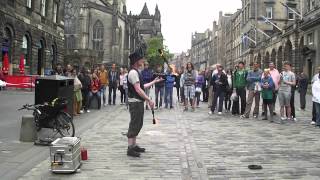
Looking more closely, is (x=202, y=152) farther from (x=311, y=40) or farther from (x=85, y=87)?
(x=311, y=40)

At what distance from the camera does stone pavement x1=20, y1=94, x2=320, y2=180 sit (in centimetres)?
772

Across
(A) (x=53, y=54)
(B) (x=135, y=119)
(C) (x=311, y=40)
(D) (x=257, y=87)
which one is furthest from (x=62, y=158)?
(C) (x=311, y=40)

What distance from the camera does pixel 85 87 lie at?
1853 centimetres

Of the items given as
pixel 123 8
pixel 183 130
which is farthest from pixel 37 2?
pixel 123 8

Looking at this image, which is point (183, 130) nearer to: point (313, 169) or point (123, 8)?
point (313, 169)

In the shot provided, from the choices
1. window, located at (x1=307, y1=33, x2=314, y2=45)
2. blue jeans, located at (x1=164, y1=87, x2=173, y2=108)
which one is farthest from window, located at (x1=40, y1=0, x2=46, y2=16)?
window, located at (x1=307, y1=33, x2=314, y2=45)

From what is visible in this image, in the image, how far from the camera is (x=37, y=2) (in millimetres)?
39625

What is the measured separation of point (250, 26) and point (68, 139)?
6967 cm

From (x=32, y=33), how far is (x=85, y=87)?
829 inches

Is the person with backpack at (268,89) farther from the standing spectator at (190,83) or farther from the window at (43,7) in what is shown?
the window at (43,7)

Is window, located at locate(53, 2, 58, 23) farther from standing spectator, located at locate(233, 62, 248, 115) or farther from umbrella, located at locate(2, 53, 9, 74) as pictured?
standing spectator, located at locate(233, 62, 248, 115)

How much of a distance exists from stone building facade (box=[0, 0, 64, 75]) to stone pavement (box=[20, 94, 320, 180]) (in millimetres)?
20266

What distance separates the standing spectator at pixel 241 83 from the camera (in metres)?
17.5

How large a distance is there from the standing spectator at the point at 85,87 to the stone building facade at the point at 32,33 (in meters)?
15.2
